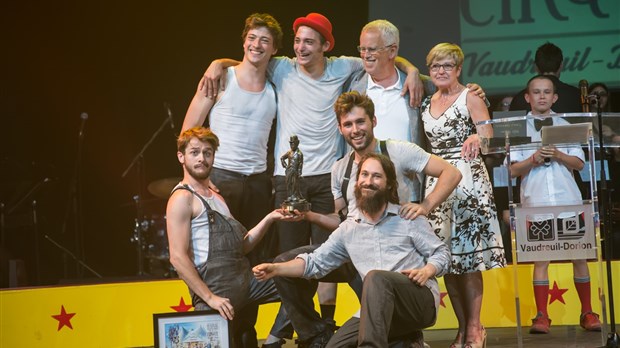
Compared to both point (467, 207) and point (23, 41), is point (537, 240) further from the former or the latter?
point (23, 41)

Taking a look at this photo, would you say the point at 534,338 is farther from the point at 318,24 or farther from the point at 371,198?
the point at 318,24

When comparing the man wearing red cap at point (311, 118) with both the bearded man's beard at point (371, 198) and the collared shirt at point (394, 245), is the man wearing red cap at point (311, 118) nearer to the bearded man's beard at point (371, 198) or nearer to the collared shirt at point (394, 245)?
the collared shirt at point (394, 245)

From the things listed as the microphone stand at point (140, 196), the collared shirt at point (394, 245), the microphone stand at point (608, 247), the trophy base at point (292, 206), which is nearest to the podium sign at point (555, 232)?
the microphone stand at point (608, 247)

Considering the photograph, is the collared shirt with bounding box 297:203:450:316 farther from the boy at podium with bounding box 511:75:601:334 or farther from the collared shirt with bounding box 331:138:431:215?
the boy at podium with bounding box 511:75:601:334

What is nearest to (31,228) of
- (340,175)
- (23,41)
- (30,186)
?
(30,186)

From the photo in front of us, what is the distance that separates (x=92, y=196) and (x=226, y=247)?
425 centimetres

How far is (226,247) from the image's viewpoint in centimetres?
512

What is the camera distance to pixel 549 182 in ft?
19.2

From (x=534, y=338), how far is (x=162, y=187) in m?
3.75

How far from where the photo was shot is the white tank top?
5699mm

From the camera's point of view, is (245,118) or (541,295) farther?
(541,295)

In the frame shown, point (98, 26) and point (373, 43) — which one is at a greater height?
point (98, 26)

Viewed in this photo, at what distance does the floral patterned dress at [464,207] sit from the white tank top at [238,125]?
103 centimetres

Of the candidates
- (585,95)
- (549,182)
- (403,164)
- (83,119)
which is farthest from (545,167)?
(83,119)
